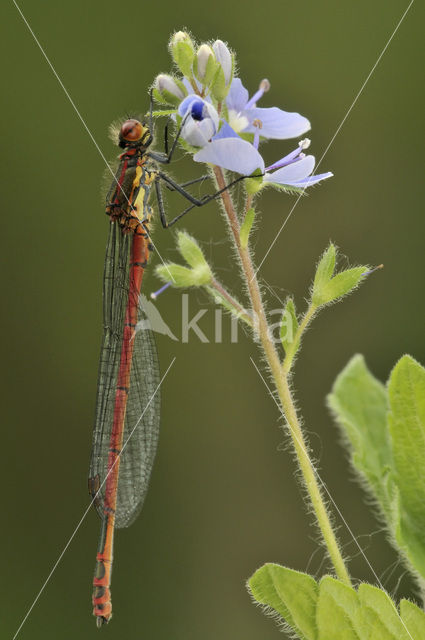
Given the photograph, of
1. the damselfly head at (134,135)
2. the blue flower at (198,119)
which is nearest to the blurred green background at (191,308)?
the damselfly head at (134,135)

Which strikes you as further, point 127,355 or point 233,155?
point 127,355

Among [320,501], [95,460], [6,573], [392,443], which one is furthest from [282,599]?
[6,573]

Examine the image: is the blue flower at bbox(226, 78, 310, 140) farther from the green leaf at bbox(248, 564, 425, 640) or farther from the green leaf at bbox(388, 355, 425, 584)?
the green leaf at bbox(248, 564, 425, 640)

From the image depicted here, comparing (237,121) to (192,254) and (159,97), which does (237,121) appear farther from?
(192,254)

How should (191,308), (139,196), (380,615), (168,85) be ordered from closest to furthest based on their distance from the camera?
(380,615)
(168,85)
(139,196)
(191,308)

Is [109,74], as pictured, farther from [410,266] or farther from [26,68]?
[410,266]

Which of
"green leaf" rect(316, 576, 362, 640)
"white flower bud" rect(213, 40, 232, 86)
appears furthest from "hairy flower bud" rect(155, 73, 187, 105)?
"green leaf" rect(316, 576, 362, 640)

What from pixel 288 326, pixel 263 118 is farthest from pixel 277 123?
pixel 288 326
